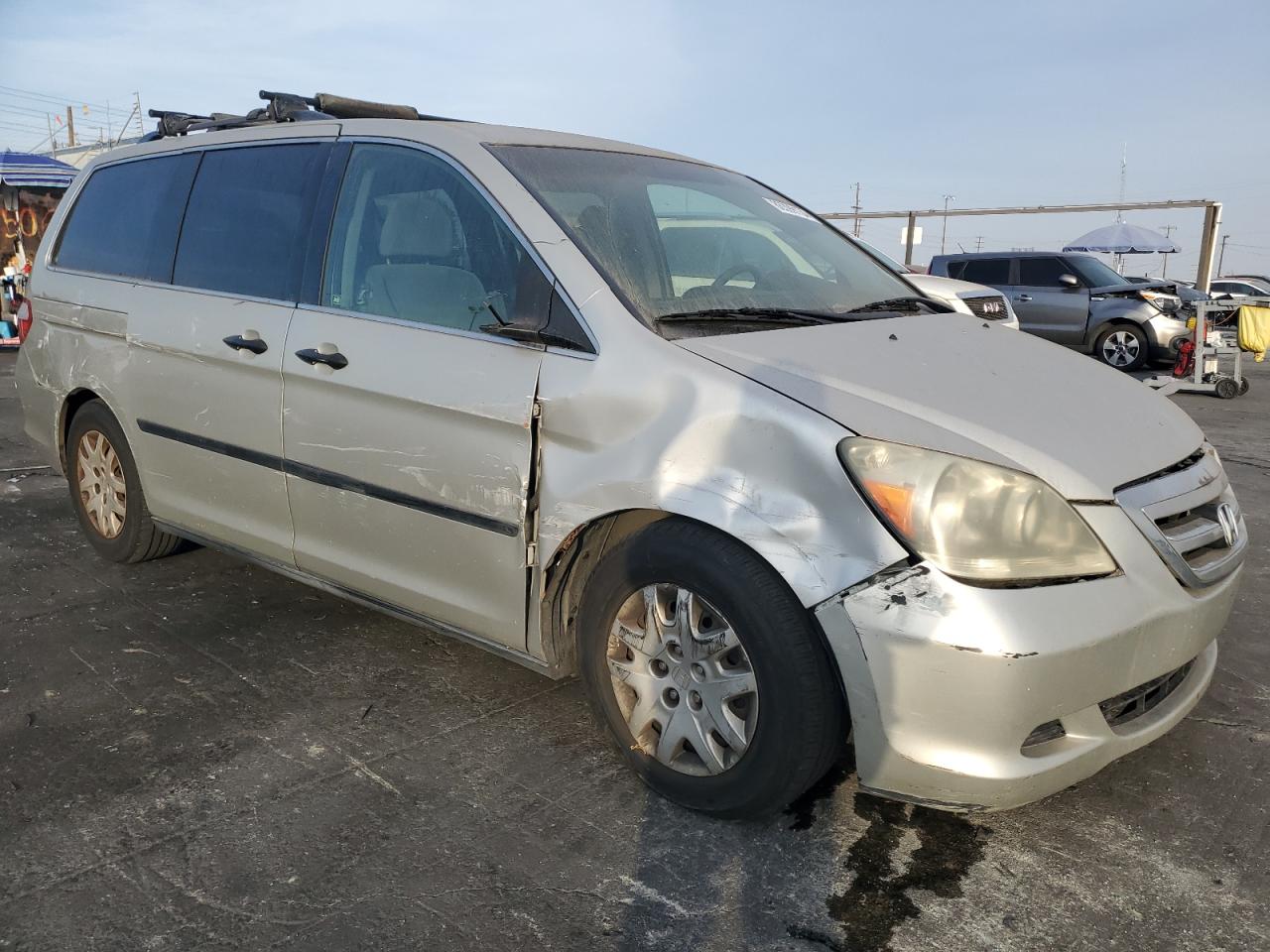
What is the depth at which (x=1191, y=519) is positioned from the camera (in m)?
2.54

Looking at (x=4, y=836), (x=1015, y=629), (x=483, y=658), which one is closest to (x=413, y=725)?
(x=483, y=658)

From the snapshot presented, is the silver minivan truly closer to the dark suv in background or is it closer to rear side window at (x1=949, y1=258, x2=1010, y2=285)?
the dark suv in background

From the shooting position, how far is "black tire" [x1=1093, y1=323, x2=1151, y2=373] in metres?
13.3

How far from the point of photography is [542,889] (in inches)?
91.1

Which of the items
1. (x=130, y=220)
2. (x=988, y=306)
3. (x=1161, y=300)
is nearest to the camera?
(x=130, y=220)

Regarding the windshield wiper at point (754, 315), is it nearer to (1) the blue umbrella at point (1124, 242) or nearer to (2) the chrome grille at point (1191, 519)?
(2) the chrome grille at point (1191, 519)

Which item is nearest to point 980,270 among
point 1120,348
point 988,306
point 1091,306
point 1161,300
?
point 1091,306

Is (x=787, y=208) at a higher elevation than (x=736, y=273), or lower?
higher

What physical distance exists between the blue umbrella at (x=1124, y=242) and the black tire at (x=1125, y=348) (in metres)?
9.87

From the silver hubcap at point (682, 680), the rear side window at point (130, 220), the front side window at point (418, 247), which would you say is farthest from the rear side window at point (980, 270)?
the silver hubcap at point (682, 680)

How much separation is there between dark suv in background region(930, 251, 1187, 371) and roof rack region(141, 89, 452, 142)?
1154 centimetres

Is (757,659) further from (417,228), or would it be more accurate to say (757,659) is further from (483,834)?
(417,228)

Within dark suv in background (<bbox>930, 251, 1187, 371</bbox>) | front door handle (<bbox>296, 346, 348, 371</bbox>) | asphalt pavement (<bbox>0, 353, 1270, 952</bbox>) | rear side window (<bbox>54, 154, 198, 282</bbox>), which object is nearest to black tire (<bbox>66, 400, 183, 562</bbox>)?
rear side window (<bbox>54, 154, 198, 282</bbox>)

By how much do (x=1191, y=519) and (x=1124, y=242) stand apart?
76.8ft
